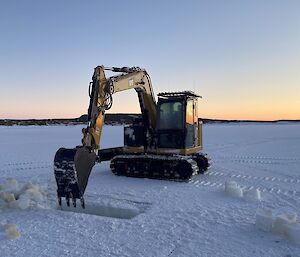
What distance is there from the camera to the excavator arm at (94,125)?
22.8 ft

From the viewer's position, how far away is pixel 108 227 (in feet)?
20.3

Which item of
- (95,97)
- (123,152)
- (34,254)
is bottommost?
(34,254)

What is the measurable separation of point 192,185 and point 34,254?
5494mm

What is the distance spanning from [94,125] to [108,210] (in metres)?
2.15

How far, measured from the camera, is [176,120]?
36.6 ft

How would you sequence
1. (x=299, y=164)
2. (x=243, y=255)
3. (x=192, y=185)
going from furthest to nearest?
1. (x=299, y=164)
2. (x=192, y=185)
3. (x=243, y=255)

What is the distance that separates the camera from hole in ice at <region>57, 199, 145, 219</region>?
741 cm

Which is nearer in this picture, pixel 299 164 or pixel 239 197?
pixel 239 197

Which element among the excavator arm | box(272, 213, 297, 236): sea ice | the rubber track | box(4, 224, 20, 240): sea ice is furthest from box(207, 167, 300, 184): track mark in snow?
box(4, 224, 20, 240): sea ice

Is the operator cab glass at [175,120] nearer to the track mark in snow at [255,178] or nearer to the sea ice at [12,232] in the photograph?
the track mark in snow at [255,178]

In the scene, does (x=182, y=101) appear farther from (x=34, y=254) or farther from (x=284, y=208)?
(x=34, y=254)

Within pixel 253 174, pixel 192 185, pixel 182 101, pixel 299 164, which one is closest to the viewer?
pixel 192 185

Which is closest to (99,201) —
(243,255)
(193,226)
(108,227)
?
(108,227)

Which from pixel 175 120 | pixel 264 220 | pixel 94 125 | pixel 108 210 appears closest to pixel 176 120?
pixel 175 120
